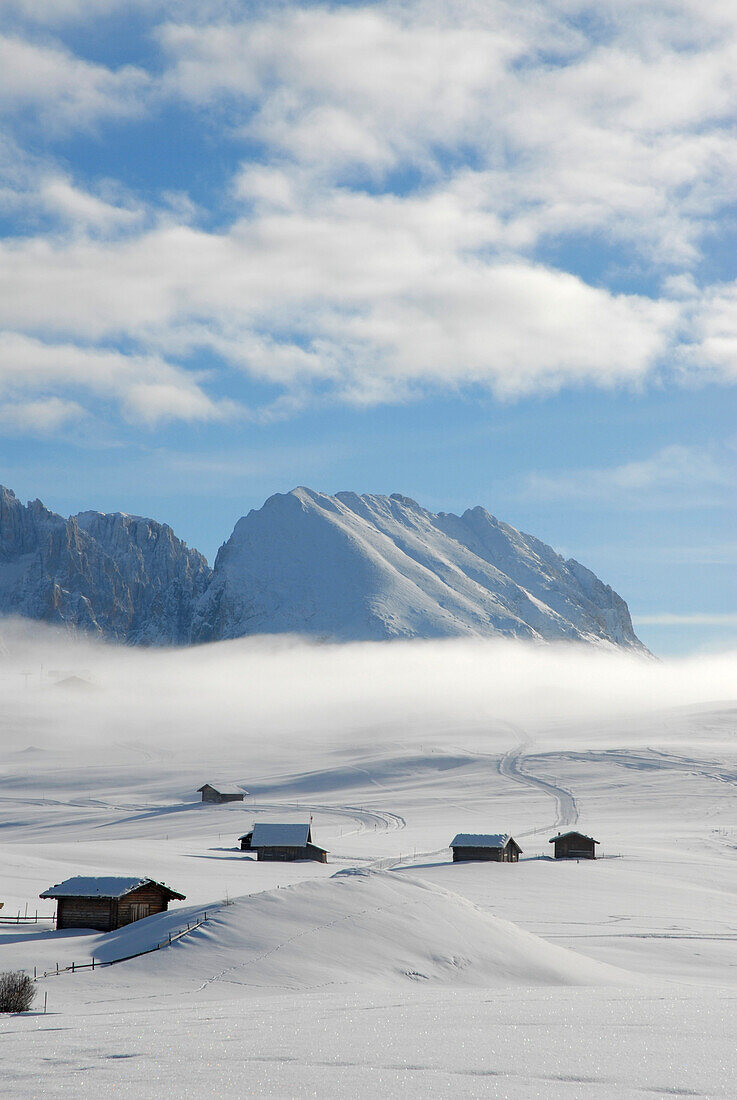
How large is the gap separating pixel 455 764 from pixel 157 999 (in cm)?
9545

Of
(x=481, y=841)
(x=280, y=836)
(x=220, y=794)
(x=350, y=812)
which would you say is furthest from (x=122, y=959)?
(x=220, y=794)

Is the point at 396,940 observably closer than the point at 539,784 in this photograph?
Yes

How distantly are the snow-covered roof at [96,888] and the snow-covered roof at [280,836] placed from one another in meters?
28.7

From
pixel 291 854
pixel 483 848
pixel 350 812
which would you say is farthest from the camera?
pixel 350 812

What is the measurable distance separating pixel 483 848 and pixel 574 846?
720 cm

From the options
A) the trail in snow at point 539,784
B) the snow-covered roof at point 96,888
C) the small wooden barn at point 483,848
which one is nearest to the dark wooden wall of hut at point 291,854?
the small wooden barn at point 483,848

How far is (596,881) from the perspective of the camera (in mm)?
48250

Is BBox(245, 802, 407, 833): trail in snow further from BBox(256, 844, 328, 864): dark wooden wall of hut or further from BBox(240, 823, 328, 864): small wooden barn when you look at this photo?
BBox(256, 844, 328, 864): dark wooden wall of hut

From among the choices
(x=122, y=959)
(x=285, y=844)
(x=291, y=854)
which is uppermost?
(x=122, y=959)

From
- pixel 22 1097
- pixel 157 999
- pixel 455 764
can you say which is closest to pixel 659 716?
pixel 455 764

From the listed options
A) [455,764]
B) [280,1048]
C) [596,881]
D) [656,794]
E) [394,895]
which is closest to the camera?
[280,1048]

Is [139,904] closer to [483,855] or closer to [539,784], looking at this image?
[483,855]

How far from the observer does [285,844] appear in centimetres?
5984

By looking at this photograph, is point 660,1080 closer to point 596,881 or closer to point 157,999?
point 157,999
